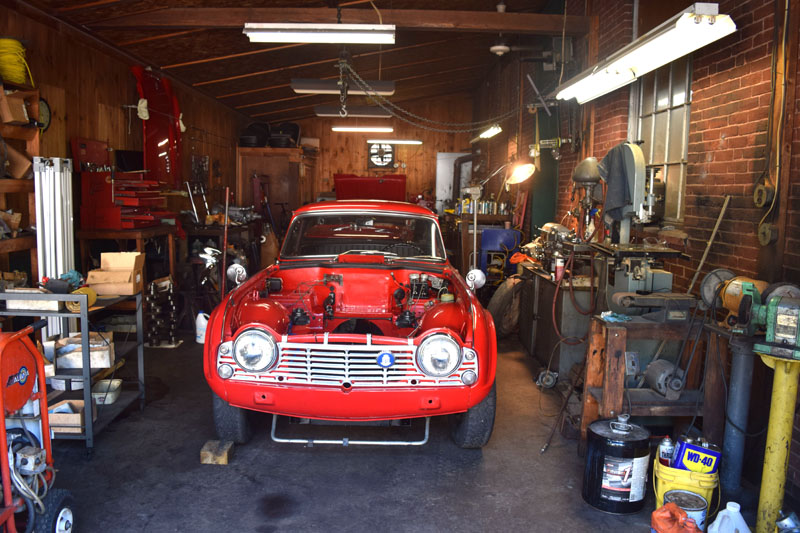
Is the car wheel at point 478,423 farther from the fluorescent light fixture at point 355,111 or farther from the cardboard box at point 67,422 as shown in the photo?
the fluorescent light fixture at point 355,111

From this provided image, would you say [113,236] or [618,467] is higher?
[113,236]

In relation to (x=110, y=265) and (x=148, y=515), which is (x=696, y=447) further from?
(x=110, y=265)

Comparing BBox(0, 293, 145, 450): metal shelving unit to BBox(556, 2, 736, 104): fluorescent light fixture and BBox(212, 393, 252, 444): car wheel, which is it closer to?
BBox(212, 393, 252, 444): car wheel

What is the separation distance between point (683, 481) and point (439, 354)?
4.18 ft

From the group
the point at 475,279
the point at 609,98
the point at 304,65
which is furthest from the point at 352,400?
the point at 304,65

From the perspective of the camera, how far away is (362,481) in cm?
321

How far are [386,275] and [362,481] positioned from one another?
1382 mm

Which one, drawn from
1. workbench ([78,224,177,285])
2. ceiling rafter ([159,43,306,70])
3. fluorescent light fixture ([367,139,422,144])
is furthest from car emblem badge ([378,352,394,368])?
fluorescent light fixture ([367,139,422,144])

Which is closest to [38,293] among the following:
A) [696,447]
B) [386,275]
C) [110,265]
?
[110,265]

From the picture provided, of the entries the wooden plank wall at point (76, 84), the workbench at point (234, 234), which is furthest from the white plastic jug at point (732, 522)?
the workbench at point (234, 234)

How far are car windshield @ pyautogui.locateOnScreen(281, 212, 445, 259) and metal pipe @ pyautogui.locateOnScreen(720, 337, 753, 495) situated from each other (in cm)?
219

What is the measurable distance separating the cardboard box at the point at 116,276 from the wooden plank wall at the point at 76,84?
1930 mm

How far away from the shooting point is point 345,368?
3.05 m

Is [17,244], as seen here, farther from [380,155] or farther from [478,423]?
[380,155]
